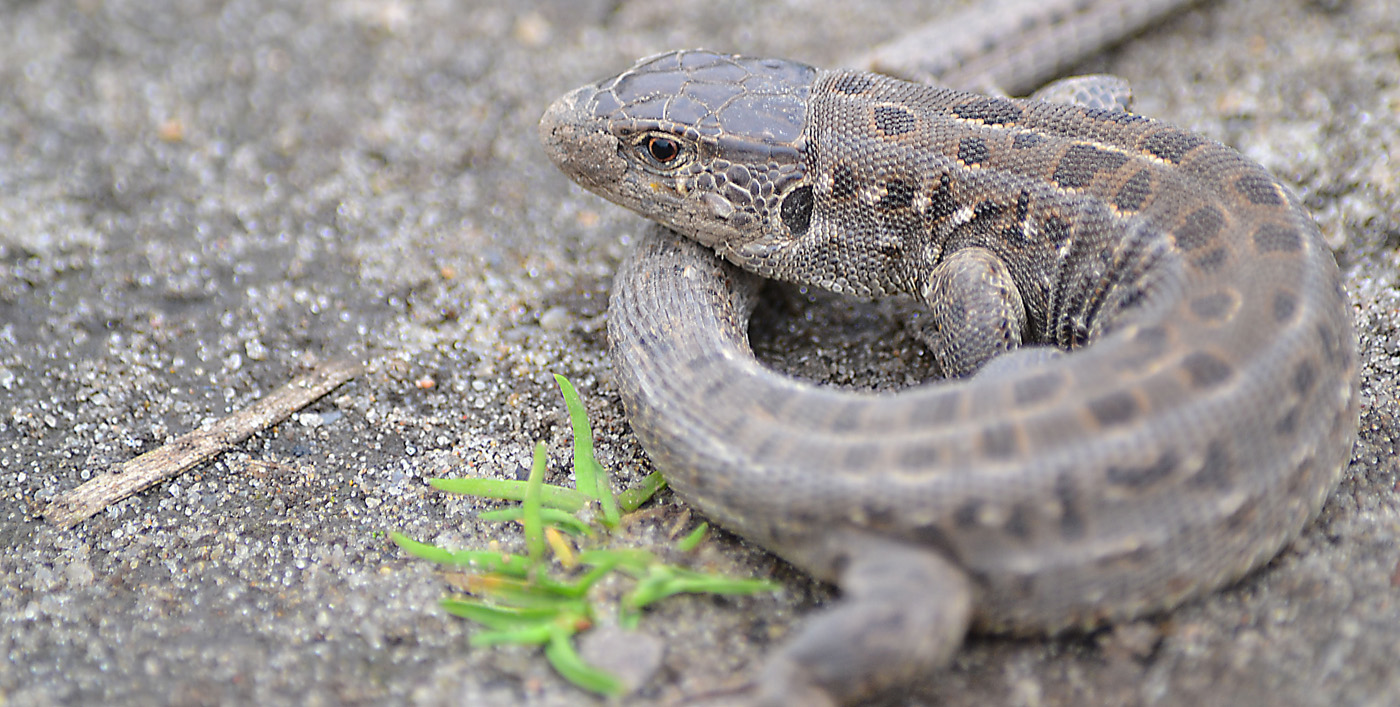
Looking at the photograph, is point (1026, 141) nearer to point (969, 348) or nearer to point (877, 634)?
point (969, 348)

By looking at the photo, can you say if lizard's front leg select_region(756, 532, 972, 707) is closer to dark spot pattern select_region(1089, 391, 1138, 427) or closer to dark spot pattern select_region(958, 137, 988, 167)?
dark spot pattern select_region(1089, 391, 1138, 427)

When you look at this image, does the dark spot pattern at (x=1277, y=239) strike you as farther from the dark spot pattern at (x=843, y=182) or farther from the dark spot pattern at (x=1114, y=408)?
the dark spot pattern at (x=843, y=182)

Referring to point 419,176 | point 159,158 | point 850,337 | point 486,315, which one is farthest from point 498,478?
point 159,158

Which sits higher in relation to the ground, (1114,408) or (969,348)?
(1114,408)

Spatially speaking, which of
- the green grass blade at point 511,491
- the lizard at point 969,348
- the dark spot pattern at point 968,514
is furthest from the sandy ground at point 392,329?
the dark spot pattern at point 968,514

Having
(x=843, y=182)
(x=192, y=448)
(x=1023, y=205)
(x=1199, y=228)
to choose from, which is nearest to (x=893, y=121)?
(x=843, y=182)

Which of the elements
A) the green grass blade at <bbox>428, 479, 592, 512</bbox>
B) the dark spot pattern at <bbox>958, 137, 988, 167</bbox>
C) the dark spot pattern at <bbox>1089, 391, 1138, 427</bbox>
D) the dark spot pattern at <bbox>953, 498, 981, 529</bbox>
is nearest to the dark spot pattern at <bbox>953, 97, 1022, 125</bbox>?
the dark spot pattern at <bbox>958, 137, 988, 167</bbox>

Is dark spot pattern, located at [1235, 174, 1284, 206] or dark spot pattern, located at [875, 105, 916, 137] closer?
dark spot pattern, located at [1235, 174, 1284, 206]
